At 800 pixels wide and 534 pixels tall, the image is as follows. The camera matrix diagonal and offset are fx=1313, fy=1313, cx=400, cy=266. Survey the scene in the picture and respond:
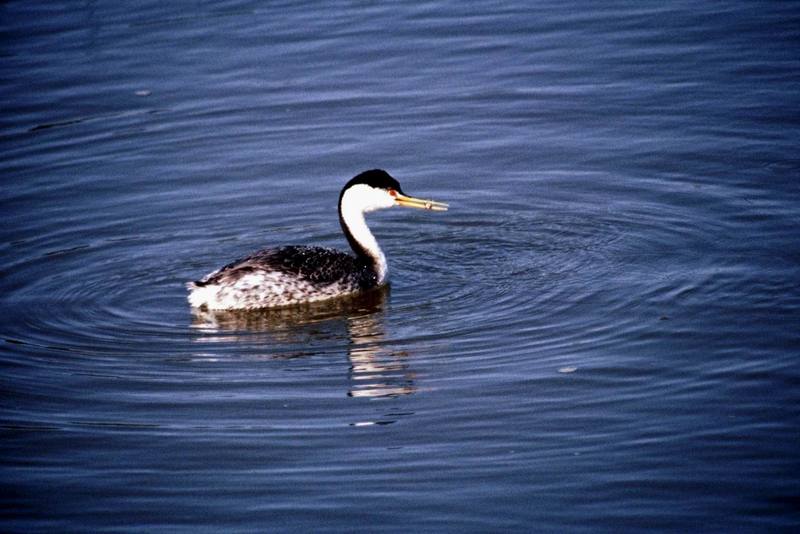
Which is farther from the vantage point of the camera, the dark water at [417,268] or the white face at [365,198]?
the white face at [365,198]

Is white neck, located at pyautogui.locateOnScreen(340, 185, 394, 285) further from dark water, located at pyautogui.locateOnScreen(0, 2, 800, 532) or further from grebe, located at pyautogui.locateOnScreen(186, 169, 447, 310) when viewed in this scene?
dark water, located at pyautogui.locateOnScreen(0, 2, 800, 532)

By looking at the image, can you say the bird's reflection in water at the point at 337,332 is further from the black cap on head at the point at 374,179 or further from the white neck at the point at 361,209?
the black cap on head at the point at 374,179

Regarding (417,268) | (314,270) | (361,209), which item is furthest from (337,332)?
(361,209)

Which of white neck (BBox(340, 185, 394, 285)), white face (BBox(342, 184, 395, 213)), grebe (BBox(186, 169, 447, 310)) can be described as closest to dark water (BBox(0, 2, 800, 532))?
grebe (BBox(186, 169, 447, 310))

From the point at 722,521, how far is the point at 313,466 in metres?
2.35

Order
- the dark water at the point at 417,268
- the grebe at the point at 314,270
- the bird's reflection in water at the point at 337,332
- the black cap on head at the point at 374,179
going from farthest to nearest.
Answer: the black cap on head at the point at 374,179 < the grebe at the point at 314,270 < the bird's reflection in water at the point at 337,332 < the dark water at the point at 417,268

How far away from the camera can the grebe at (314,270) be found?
35.0 feet

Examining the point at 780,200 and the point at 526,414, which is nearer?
the point at 526,414

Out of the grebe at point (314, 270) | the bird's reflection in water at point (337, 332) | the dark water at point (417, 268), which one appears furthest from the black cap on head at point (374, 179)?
the bird's reflection in water at point (337, 332)

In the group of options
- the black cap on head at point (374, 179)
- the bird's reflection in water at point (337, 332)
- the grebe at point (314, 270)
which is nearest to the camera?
the bird's reflection in water at point (337, 332)

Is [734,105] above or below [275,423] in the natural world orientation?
above

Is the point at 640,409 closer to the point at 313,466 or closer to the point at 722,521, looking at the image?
the point at 722,521

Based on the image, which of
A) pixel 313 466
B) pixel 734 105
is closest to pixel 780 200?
pixel 734 105

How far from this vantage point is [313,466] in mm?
7672
